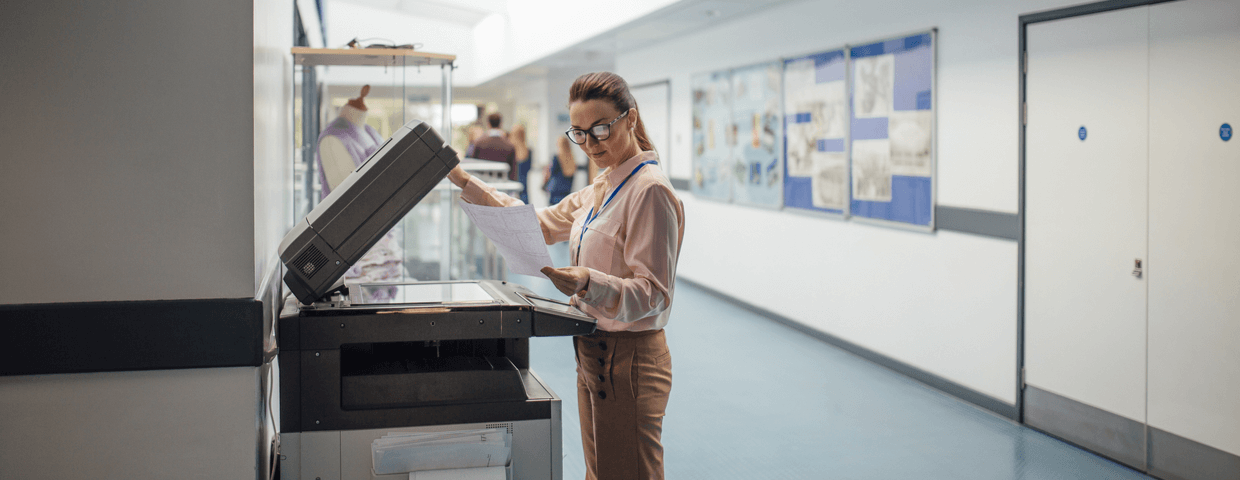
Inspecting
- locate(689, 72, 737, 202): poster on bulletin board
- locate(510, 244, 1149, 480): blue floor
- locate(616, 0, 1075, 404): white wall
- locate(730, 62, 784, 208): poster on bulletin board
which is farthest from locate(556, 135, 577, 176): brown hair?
locate(510, 244, 1149, 480): blue floor

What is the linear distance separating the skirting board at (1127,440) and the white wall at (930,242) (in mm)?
223

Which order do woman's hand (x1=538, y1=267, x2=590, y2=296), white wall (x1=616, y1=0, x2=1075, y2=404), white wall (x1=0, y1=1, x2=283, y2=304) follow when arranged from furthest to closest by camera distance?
1. white wall (x1=616, y1=0, x2=1075, y2=404)
2. woman's hand (x1=538, y1=267, x2=590, y2=296)
3. white wall (x1=0, y1=1, x2=283, y2=304)

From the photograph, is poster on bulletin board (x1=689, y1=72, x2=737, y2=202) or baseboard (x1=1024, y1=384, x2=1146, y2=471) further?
poster on bulletin board (x1=689, y1=72, x2=737, y2=202)

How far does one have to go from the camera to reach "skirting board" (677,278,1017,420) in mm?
4227

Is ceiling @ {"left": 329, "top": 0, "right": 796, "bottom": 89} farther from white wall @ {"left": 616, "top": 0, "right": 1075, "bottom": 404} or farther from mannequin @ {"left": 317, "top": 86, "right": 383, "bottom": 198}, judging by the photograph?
mannequin @ {"left": 317, "top": 86, "right": 383, "bottom": 198}

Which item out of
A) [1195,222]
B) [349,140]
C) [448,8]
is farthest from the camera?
[448,8]

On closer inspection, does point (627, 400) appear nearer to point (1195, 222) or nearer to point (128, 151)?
point (128, 151)

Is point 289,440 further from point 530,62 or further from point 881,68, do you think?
point 530,62

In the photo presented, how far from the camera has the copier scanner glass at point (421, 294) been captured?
1.74 metres

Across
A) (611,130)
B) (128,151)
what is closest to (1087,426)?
(611,130)

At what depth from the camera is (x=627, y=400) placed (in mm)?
1989

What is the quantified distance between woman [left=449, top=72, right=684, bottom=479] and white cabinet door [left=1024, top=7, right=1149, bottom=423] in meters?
2.40

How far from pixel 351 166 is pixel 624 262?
2142 mm

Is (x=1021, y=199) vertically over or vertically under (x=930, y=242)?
over
